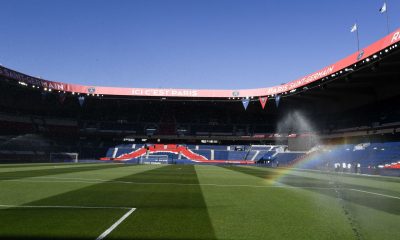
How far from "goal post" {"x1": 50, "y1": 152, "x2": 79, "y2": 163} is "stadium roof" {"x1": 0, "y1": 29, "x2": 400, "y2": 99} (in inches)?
474

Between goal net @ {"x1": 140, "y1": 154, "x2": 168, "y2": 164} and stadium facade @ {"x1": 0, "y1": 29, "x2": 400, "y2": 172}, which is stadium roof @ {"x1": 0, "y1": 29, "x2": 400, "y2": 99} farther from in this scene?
goal net @ {"x1": 140, "y1": 154, "x2": 168, "y2": 164}

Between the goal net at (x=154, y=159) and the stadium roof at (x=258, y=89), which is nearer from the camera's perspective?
the stadium roof at (x=258, y=89)

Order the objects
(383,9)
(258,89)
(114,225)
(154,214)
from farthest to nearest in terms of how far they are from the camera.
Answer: (258,89) < (383,9) < (154,214) < (114,225)

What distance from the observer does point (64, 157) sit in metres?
64.9

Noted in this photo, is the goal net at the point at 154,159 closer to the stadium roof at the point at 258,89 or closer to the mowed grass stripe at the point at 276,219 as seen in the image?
the stadium roof at the point at 258,89

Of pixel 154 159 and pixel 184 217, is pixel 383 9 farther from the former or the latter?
pixel 154 159

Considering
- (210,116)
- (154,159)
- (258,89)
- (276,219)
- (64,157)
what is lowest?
(276,219)

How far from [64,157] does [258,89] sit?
3710 cm

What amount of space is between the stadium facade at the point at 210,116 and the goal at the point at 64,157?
167 centimetres

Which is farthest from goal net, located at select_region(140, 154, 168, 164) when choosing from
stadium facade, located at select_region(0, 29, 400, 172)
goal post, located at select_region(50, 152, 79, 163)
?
goal post, located at select_region(50, 152, 79, 163)

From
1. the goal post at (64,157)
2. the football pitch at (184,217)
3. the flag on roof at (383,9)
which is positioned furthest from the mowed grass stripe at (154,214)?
the goal post at (64,157)

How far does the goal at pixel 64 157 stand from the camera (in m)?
63.0

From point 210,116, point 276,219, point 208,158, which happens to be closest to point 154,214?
point 276,219

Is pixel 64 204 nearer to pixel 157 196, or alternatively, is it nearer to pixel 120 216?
pixel 120 216
